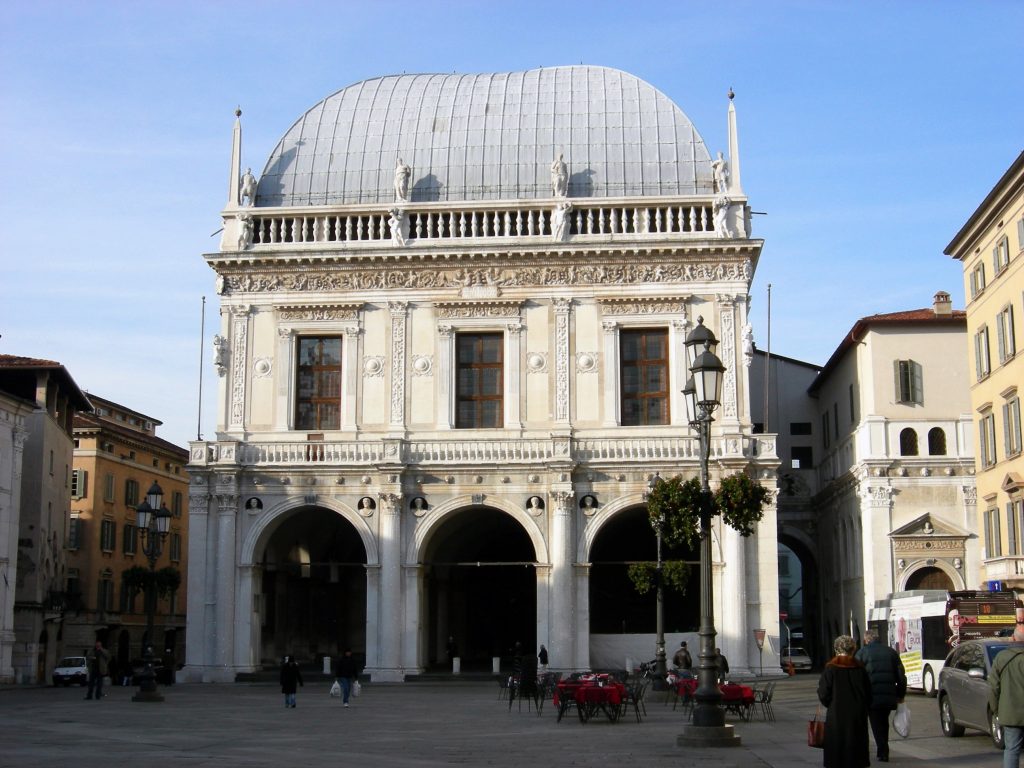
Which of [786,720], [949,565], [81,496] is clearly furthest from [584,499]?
[81,496]

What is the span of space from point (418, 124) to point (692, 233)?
1168 cm

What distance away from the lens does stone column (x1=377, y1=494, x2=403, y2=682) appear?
44594 mm

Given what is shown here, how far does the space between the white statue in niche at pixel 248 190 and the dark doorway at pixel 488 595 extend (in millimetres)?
14615

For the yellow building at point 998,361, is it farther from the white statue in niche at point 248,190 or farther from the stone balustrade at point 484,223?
the white statue in niche at point 248,190

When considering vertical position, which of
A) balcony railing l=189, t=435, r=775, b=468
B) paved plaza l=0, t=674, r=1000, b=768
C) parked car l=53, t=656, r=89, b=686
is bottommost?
parked car l=53, t=656, r=89, b=686

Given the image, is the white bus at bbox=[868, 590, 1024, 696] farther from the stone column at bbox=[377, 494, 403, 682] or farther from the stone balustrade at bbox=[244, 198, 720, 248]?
the stone column at bbox=[377, 494, 403, 682]

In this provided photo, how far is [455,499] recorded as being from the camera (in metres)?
45.5

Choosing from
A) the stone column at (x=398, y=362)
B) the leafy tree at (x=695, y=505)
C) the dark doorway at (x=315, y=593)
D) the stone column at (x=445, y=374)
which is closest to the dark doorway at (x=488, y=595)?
the dark doorway at (x=315, y=593)

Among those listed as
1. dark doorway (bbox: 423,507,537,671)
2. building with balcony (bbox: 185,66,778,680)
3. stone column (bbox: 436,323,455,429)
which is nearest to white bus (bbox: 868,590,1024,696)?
building with balcony (bbox: 185,66,778,680)

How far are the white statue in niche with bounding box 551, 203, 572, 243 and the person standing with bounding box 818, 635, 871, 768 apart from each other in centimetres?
3317

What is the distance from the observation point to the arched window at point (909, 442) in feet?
160

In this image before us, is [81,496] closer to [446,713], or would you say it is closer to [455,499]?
[455,499]

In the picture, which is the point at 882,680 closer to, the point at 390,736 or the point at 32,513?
the point at 390,736

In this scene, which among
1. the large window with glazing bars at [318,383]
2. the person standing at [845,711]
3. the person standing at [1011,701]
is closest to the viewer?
the person standing at [845,711]
